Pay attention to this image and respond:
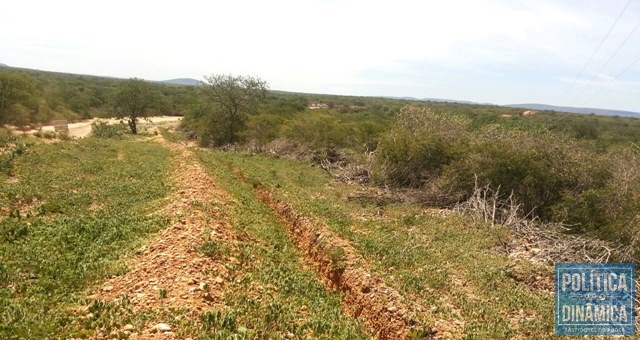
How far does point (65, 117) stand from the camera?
1946 inches

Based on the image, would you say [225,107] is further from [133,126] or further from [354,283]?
[354,283]

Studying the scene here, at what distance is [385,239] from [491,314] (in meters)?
4.21

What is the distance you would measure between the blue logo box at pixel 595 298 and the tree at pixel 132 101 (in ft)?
137

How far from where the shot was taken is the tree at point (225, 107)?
37.1 metres

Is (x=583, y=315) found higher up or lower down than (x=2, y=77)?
lower down

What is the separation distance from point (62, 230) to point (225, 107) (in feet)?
94.5

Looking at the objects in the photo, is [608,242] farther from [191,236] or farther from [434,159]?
[191,236]

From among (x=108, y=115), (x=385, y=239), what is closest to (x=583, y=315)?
(x=385, y=239)

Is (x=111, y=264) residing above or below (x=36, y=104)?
below

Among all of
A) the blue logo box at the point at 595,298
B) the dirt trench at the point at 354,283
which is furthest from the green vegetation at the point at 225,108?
the blue logo box at the point at 595,298

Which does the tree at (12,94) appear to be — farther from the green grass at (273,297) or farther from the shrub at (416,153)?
the green grass at (273,297)

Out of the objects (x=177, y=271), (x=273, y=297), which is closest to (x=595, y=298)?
(x=273, y=297)

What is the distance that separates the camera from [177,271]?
24.0 ft

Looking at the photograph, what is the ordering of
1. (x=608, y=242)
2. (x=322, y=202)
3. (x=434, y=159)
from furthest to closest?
(x=434, y=159) < (x=322, y=202) < (x=608, y=242)
